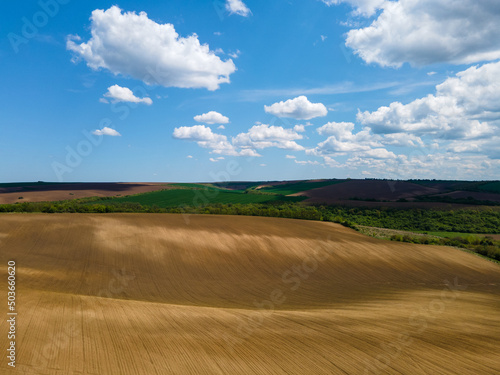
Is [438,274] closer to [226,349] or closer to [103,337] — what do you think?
[226,349]

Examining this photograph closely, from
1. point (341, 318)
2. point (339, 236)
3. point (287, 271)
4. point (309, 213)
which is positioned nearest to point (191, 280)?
point (287, 271)
